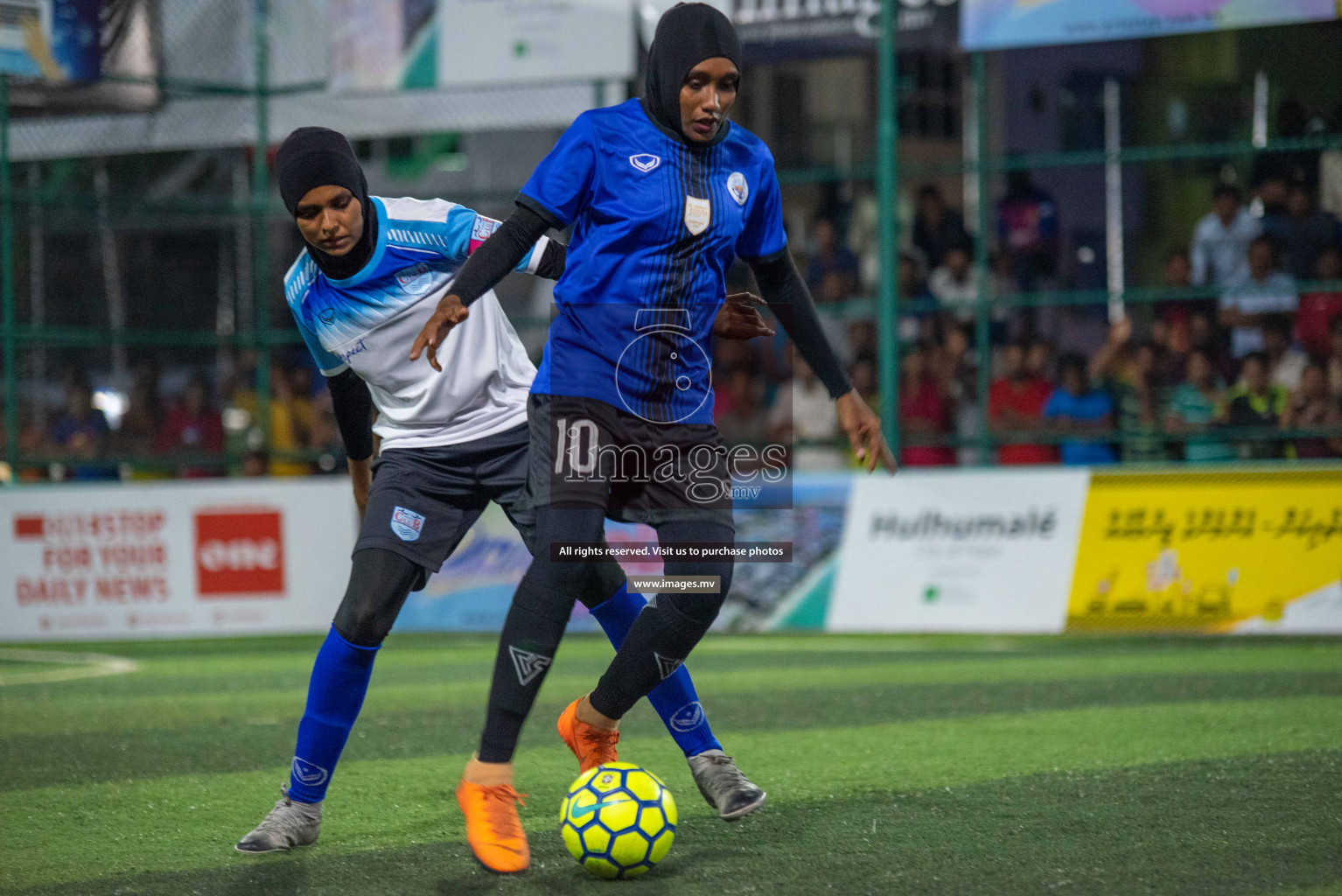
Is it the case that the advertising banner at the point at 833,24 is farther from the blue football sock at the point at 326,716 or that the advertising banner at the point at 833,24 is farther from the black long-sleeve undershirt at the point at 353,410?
the blue football sock at the point at 326,716

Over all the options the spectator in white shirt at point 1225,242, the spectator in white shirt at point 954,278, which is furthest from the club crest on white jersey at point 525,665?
the spectator in white shirt at point 954,278

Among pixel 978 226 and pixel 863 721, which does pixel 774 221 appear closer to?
pixel 863 721

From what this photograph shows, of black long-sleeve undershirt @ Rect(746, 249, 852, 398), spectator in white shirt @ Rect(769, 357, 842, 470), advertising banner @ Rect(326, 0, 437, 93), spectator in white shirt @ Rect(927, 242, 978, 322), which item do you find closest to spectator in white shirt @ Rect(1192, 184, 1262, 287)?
spectator in white shirt @ Rect(927, 242, 978, 322)

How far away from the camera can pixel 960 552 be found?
33.2 ft

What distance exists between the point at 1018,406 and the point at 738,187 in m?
7.64

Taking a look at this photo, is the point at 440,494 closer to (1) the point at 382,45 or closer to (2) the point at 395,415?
(2) the point at 395,415

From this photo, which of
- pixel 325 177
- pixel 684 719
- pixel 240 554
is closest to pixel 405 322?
pixel 325 177

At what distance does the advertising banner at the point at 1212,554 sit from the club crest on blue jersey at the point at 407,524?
22.1ft

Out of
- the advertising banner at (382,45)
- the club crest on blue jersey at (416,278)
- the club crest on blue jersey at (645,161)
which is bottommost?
the club crest on blue jersey at (416,278)

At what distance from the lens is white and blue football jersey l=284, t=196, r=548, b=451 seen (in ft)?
13.8

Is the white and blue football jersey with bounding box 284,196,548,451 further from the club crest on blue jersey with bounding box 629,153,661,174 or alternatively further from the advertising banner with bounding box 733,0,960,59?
the advertising banner with bounding box 733,0,960,59

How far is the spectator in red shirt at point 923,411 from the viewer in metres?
11.4

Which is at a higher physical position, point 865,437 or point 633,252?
point 633,252

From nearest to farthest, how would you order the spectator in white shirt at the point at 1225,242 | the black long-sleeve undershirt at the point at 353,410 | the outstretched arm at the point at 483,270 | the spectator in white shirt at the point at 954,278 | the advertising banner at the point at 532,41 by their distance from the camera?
1. the outstretched arm at the point at 483,270
2. the black long-sleeve undershirt at the point at 353,410
3. the spectator in white shirt at the point at 1225,242
4. the advertising banner at the point at 532,41
5. the spectator in white shirt at the point at 954,278
